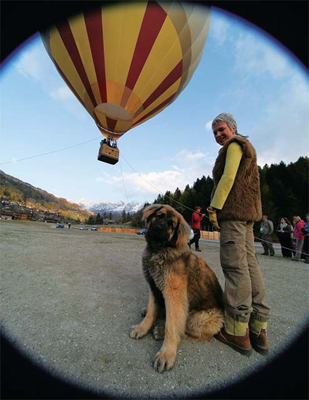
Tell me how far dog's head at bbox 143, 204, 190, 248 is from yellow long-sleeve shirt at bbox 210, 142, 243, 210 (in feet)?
1.87

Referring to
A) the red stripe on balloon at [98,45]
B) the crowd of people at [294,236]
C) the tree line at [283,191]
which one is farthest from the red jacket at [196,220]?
the tree line at [283,191]

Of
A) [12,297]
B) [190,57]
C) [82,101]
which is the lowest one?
[12,297]

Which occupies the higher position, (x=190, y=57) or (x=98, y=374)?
(x=190, y=57)

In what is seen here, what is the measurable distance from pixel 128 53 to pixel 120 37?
1.92 ft

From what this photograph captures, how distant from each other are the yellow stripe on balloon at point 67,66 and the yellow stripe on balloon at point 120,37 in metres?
1.46

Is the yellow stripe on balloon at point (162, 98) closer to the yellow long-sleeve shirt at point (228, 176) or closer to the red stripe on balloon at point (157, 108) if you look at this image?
the red stripe on balloon at point (157, 108)

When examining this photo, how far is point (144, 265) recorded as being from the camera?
214 centimetres

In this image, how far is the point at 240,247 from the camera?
1.83m

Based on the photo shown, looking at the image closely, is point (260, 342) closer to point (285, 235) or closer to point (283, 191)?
point (285, 235)

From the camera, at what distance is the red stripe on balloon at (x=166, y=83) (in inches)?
335

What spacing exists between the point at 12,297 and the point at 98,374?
184cm

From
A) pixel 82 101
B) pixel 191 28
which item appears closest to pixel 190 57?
pixel 191 28

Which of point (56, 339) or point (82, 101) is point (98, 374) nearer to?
point (56, 339)

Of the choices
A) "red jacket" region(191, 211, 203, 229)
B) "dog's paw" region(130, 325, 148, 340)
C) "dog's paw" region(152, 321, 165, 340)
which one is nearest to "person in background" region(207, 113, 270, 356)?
"dog's paw" region(152, 321, 165, 340)
